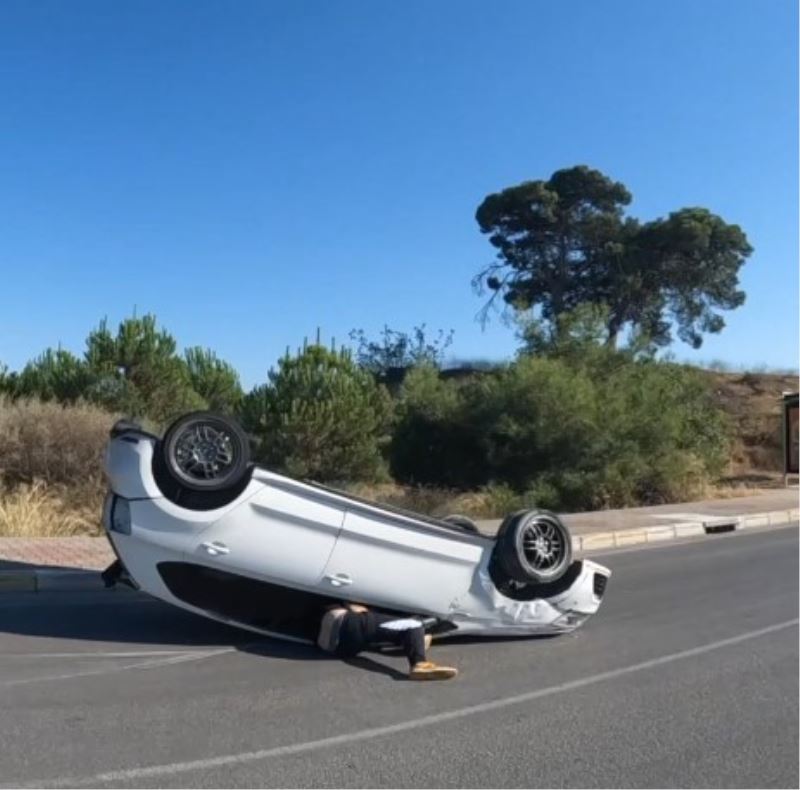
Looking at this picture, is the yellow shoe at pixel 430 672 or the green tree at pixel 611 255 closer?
the yellow shoe at pixel 430 672

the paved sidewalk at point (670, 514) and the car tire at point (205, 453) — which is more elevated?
the car tire at point (205, 453)

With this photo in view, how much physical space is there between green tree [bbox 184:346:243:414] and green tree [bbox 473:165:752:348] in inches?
1053

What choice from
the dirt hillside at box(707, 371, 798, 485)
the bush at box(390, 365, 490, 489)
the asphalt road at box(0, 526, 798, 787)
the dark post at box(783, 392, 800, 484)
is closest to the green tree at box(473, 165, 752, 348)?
the dirt hillside at box(707, 371, 798, 485)

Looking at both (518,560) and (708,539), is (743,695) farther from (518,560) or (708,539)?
(708,539)

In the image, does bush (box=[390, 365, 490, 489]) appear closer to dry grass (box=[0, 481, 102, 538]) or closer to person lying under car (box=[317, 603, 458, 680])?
dry grass (box=[0, 481, 102, 538])

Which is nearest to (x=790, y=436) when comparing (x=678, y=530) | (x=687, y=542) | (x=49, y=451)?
(x=678, y=530)

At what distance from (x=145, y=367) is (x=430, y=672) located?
1729 cm

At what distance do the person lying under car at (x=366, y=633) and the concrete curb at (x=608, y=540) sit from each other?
362 centimetres

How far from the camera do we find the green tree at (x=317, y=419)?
72.4ft

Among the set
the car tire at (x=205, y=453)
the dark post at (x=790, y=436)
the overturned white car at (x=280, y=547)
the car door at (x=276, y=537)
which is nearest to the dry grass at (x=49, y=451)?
the overturned white car at (x=280, y=547)

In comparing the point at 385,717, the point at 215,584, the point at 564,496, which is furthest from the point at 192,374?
the point at 385,717

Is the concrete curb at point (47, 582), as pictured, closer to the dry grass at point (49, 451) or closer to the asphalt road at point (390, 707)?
the asphalt road at point (390, 707)

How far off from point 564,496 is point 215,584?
15.7m

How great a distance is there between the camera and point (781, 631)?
8.72m
